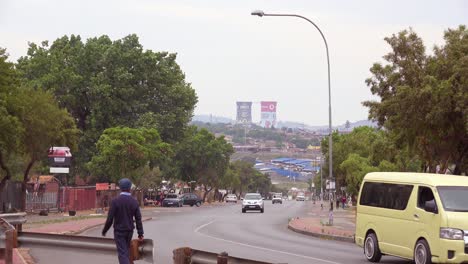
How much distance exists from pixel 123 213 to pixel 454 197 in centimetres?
809

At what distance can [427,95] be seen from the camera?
2942 centimetres

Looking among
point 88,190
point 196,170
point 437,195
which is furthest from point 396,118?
point 196,170

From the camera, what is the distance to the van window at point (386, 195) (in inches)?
765

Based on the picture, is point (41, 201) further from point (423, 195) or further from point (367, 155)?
point (423, 195)

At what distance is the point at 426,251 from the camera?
17.8 meters

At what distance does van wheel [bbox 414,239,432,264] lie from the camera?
696 inches

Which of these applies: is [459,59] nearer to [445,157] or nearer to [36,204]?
[445,157]

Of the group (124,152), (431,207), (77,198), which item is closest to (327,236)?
(431,207)

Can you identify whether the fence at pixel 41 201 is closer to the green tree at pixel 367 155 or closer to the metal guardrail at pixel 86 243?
the green tree at pixel 367 155

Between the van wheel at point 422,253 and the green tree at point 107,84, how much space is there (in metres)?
54.8

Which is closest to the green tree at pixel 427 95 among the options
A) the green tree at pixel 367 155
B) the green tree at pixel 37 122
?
the green tree at pixel 367 155

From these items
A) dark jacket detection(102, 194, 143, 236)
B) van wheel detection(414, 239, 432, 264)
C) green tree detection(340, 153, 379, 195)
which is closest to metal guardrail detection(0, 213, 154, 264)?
dark jacket detection(102, 194, 143, 236)

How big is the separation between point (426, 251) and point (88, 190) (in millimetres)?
51983

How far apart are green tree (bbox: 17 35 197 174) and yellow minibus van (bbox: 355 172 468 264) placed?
51896mm
